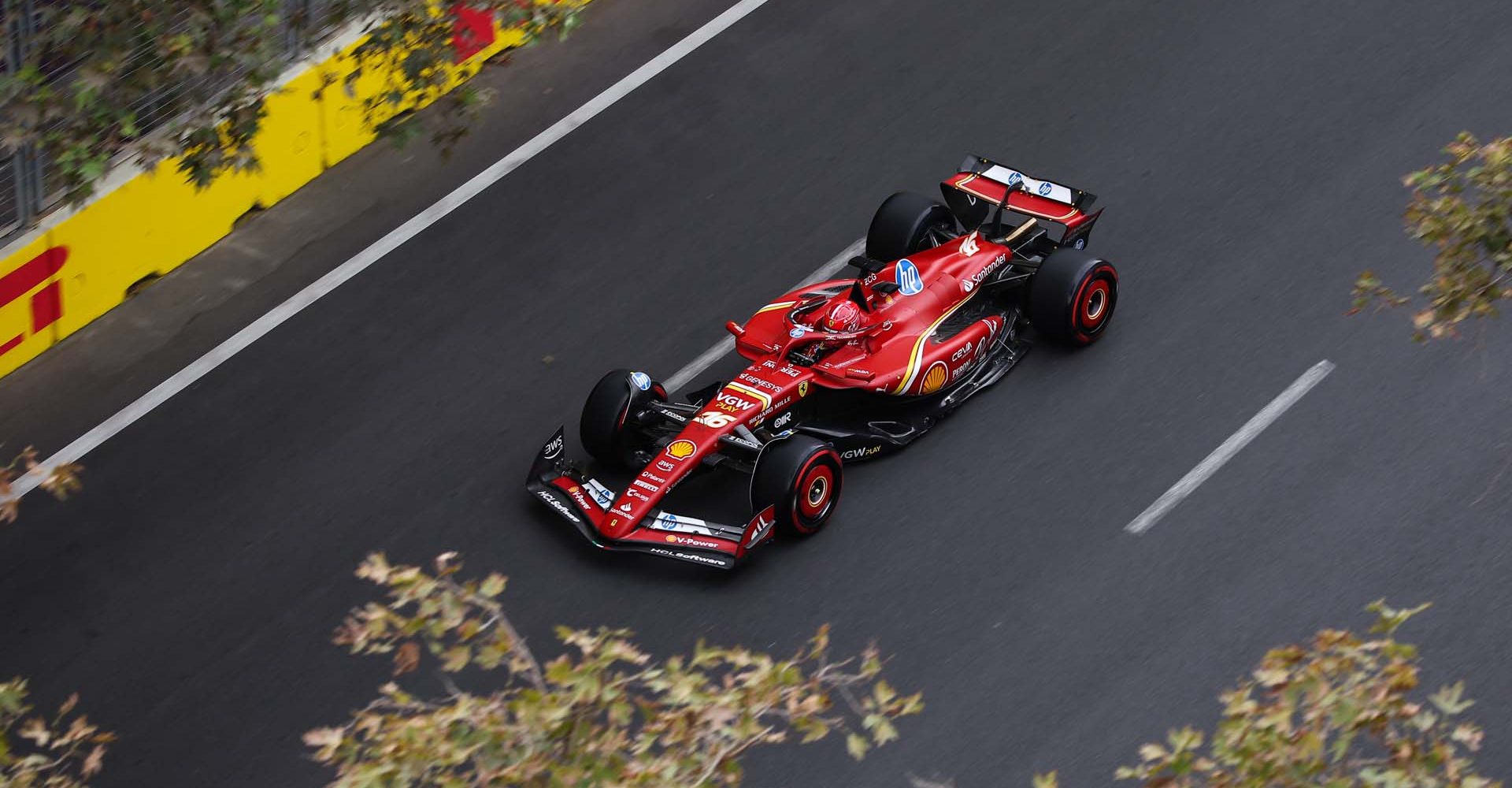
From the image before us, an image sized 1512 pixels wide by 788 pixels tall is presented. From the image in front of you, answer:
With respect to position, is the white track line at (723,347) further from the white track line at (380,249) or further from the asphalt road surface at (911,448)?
the white track line at (380,249)

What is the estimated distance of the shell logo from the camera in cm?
1241

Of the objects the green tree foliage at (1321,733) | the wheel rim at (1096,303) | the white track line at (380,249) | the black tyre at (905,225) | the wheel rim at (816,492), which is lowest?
the green tree foliage at (1321,733)

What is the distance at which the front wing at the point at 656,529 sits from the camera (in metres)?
11.3

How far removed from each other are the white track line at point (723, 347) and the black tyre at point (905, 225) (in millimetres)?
420

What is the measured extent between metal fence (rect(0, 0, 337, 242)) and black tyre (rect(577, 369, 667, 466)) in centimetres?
275

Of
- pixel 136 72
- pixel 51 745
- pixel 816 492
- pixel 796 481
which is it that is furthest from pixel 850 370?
pixel 51 745

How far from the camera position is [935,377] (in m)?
12.5

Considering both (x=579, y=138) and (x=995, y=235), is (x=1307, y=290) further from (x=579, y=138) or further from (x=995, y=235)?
(x=579, y=138)

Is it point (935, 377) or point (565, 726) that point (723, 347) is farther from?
point (565, 726)

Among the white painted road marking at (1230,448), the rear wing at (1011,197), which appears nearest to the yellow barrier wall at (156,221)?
the rear wing at (1011,197)

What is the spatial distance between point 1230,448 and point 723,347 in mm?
3450

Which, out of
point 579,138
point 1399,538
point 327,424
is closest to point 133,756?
point 327,424

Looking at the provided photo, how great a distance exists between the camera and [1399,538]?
38.4ft

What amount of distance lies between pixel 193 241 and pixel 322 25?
2.31 meters
